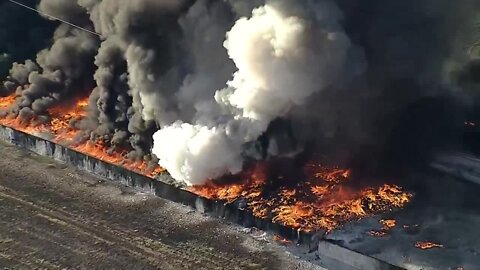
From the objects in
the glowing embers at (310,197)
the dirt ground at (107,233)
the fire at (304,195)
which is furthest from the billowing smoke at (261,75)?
the dirt ground at (107,233)

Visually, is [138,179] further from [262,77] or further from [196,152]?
[262,77]

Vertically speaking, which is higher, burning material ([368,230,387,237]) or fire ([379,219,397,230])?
fire ([379,219,397,230])

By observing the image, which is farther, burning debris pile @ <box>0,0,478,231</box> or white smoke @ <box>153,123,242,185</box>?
white smoke @ <box>153,123,242,185</box>

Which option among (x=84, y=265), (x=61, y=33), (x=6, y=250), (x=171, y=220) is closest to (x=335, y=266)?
(x=171, y=220)

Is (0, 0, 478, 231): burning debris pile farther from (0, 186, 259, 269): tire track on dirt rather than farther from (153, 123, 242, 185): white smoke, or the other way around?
(0, 186, 259, 269): tire track on dirt

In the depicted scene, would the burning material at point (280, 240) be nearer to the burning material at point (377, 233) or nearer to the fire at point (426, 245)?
the burning material at point (377, 233)

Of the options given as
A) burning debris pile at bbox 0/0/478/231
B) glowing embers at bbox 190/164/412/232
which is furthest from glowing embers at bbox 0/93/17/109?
glowing embers at bbox 190/164/412/232

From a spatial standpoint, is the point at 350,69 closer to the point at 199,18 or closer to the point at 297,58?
the point at 297,58
